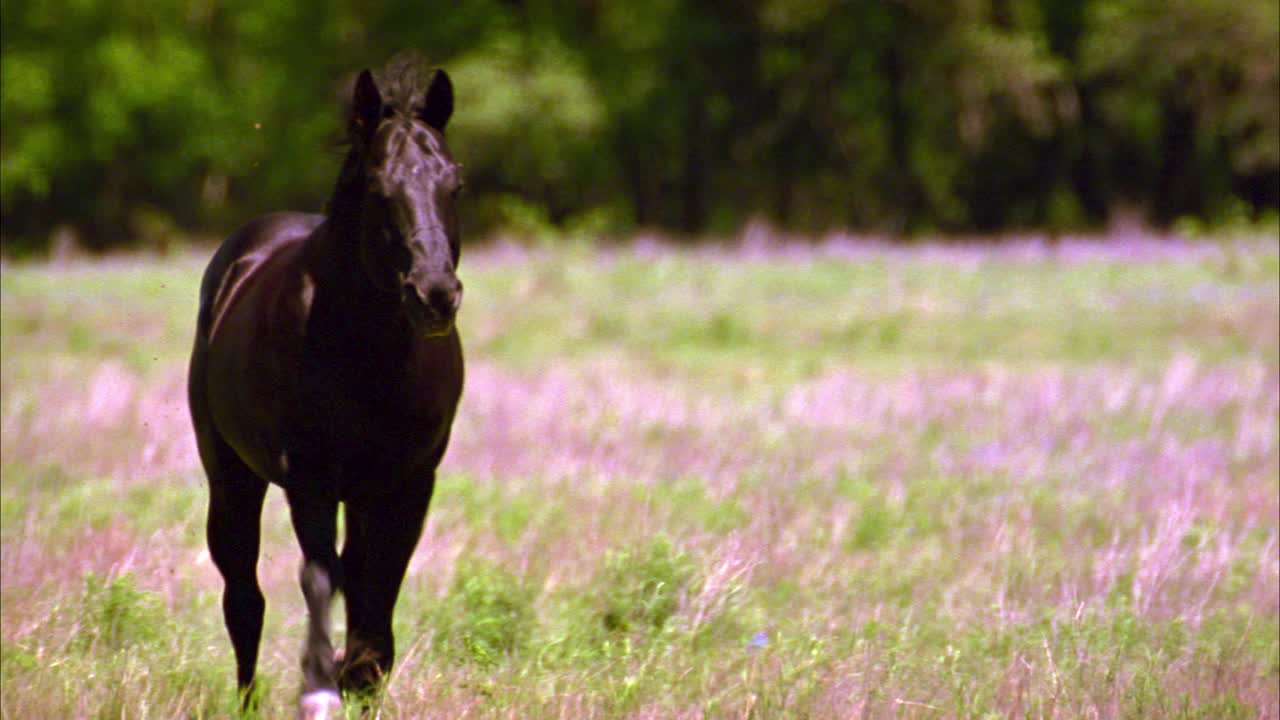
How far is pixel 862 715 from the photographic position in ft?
14.8

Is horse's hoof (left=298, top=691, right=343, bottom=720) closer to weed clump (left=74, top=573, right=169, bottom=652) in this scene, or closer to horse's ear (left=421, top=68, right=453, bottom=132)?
weed clump (left=74, top=573, right=169, bottom=652)

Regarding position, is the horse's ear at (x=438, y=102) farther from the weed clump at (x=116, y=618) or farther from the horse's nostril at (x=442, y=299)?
the weed clump at (x=116, y=618)

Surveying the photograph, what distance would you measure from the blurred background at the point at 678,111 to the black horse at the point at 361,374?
96.2 ft

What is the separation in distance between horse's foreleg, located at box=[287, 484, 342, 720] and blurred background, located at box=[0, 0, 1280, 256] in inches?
1166

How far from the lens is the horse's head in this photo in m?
3.94

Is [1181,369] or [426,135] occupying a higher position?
[426,135]

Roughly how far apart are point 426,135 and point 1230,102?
119 ft

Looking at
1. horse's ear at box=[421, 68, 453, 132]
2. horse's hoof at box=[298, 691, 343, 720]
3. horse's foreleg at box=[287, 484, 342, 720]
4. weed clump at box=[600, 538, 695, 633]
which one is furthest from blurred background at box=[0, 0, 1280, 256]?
horse's hoof at box=[298, 691, 343, 720]

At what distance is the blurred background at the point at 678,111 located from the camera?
123ft

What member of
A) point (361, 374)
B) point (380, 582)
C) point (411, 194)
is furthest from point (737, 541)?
point (411, 194)

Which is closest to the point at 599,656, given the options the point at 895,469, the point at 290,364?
the point at 290,364

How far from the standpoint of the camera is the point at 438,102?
4.47m

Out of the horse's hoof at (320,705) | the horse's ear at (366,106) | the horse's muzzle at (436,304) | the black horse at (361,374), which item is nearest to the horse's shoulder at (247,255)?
the black horse at (361,374)

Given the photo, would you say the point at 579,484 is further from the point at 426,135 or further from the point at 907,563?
the point at 426,135
